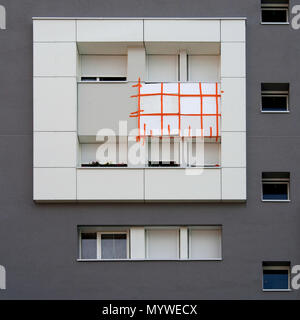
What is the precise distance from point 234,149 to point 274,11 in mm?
4534

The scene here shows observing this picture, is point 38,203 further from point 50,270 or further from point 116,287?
point 116,287

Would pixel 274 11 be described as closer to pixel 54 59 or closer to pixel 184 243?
pixel 54 59

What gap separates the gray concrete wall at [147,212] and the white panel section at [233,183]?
1.03 feet

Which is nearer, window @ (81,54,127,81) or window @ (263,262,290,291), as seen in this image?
window @ (263,262,290,291)

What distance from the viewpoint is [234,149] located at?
15977 mm

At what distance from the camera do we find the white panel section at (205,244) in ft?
53.6

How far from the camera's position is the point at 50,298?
1575 cm

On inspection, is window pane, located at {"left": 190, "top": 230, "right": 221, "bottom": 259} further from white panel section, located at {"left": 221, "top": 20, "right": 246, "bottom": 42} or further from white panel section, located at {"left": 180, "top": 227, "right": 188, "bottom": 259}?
white panel section, located at {"left": 221, "top": 20, "right": 246, "bottom": 42}

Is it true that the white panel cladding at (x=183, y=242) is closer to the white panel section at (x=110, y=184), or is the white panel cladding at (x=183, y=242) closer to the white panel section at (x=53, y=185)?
the white panel section at (x=110, y=184)

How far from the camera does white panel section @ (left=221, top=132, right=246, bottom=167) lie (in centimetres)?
1595

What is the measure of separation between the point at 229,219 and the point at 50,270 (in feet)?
17.7

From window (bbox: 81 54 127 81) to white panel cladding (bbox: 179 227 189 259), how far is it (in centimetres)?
498

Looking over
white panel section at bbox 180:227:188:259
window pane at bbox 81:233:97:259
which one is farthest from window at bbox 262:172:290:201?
window pane at bbox 81:233:97:259
